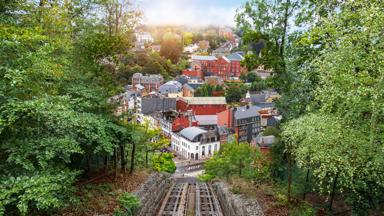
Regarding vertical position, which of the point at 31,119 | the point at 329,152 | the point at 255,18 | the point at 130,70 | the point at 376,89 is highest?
the point at 130,70

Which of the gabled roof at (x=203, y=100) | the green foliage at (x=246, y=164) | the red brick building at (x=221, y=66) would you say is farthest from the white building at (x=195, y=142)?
the red brick building at (x=221, y=66)

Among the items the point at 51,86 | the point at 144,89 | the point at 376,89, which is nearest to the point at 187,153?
the point at 144,89

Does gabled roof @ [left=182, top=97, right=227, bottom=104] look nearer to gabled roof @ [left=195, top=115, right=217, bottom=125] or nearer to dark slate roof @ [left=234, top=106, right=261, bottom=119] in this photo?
gabled roof @ [left=195, top=115, right=217, bottom=125]

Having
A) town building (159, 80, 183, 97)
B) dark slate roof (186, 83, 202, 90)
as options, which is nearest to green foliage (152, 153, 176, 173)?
town building (159, 80, 183, 97)

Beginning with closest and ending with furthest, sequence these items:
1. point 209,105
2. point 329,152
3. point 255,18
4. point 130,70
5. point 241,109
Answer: point 329,152, point 255,18, point 241,109, point 209,105, point 130,70

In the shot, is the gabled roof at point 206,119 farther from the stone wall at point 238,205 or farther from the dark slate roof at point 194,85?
the stone wall at point 238,205

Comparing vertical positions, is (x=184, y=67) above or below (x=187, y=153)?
above

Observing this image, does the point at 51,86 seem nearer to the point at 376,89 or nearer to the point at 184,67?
the point at 376,89
